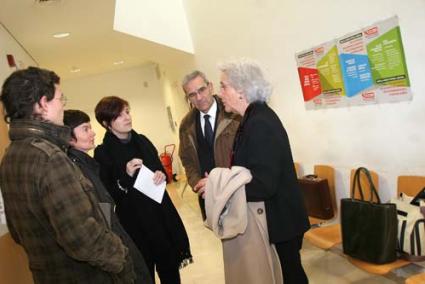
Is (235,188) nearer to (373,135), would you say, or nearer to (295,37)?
(373,135)

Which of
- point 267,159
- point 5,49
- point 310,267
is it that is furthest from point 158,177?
point 5,49

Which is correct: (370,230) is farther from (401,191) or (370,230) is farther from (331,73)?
(331,73)

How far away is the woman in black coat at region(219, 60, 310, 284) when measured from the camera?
5.49 feet

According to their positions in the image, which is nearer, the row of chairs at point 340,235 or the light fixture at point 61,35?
the row of chairs at point 340,235

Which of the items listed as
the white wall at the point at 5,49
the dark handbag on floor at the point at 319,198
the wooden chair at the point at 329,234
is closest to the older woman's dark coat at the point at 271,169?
the wooden chair at the point at 329,234

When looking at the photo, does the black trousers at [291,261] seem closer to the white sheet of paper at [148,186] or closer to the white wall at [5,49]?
the white sheet of paper at [148,186]

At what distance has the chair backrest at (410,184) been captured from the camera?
7.58 feet

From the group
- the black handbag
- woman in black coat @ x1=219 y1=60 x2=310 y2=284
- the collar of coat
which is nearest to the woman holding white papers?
woman in black coat @ x1=219 y1=60 x2=310 y2=284

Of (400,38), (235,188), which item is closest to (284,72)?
(400,38)

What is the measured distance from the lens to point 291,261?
184 cm

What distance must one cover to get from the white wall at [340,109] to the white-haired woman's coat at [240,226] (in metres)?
1.28

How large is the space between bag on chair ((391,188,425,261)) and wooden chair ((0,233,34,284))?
224cm

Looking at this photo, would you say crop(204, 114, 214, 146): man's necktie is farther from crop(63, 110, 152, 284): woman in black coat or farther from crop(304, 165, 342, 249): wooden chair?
crop(304, 165, 342, 249): wooden chair

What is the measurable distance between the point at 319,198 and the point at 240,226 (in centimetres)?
152
